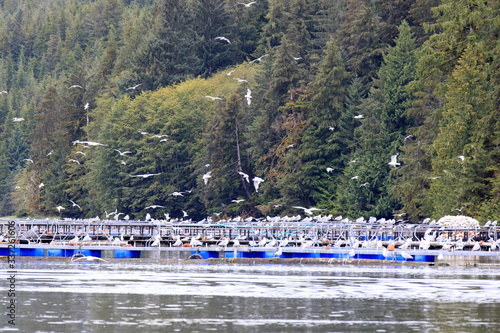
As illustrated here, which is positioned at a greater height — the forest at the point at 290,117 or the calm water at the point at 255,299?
the forest at the point at 290,117

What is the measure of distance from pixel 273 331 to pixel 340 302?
21.3 feet

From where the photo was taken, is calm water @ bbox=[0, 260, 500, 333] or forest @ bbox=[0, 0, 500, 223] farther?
forest @ bbox=[0, 0, 500, 223]

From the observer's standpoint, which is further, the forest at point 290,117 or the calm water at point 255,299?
the forest at point 290,117

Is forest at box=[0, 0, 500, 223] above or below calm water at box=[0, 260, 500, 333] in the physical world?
above

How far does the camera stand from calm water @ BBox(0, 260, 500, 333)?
917 inches

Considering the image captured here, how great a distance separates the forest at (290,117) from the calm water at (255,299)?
1772 cm

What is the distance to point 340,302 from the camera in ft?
93.1

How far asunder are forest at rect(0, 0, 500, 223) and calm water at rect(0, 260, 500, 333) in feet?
58.1

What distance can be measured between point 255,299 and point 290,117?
2173 inches

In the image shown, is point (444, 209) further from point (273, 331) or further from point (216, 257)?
point (273, 331)

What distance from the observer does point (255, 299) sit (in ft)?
94.2

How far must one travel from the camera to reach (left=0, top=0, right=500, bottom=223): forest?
199ft

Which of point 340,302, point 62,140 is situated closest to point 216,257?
point 340,302

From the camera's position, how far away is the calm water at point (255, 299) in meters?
23.3
